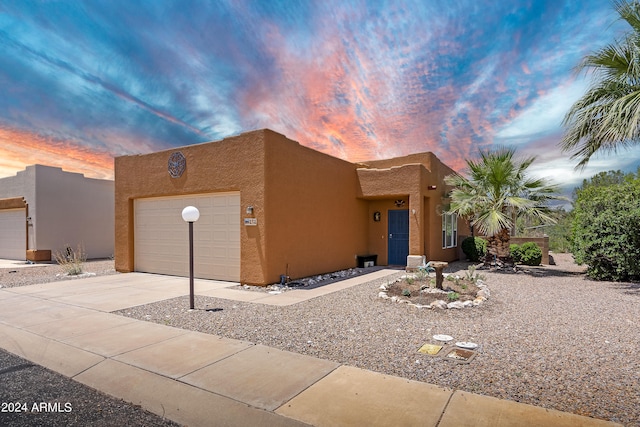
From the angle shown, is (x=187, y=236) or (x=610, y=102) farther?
(x=187, y=236)

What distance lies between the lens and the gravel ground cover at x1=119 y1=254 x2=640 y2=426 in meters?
3.57

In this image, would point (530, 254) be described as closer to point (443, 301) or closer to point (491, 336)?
point (443, 301)

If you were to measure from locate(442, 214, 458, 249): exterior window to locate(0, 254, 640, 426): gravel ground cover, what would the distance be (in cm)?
662

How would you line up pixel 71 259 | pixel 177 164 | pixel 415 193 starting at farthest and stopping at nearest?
pixel 71 259 → pixel 415 193 → pixel 177 164

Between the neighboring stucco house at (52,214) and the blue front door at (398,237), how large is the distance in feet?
51.0

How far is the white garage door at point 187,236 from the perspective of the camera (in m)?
10.4

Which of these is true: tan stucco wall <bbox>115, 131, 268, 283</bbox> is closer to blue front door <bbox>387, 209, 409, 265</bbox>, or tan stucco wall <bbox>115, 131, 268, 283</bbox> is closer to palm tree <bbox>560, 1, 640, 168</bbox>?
blue front door <bbox>387, 209, 409, 265</bbox>

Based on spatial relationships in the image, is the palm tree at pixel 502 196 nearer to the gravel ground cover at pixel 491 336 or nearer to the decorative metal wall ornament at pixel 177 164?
the gravel ground cover at pixel 491 336

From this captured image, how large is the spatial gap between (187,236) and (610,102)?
41.4 ft

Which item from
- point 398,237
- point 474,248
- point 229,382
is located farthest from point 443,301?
point 474,248

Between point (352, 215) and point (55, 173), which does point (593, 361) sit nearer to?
point (352, 215)

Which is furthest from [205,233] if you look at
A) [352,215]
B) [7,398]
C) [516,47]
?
[516,47]

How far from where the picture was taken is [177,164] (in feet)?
37.3

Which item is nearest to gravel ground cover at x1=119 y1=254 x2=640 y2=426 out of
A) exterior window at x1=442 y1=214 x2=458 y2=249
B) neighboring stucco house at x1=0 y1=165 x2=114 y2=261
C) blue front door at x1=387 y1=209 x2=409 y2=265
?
blue front door at x1=387 y1=209 x2=409 y2=265
